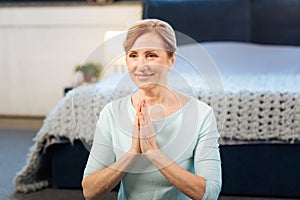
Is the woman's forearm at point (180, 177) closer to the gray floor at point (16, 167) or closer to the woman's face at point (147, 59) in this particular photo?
the woman's face at point (147, 59)

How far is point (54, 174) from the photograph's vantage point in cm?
227

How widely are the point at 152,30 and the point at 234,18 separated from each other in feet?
8.72

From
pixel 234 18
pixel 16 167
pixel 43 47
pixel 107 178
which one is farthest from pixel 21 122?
pixel 107 178

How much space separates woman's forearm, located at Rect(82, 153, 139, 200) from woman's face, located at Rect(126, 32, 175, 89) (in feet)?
0.43

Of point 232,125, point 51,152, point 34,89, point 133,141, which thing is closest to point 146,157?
point 133,141

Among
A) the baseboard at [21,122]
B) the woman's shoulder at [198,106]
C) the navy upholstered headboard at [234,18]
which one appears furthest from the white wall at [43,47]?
the woman's shoulder at [198,106]

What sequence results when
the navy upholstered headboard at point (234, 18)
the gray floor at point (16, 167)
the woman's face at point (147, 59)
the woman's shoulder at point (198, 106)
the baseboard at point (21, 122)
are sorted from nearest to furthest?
1. the woman's face at point (147, 59)
2. the woman's shoulder at point (198, 106)
3. the gray floor at point (16, 167)
4. the navy upholstered headboard at point (234, 18)
5. the baseboard at point (21, 122)

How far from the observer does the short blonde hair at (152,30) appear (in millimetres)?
814

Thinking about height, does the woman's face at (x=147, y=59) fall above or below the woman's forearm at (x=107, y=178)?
above

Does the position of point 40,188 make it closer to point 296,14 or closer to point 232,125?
point 232,125

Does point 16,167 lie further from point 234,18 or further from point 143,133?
point 143,133

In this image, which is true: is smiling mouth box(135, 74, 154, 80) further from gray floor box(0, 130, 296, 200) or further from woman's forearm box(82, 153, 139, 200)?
gray floor box(0, 130, 296, 200)

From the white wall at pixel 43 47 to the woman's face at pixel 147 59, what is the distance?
302 cm

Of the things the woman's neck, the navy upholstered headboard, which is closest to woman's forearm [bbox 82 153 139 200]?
the woman's neck
